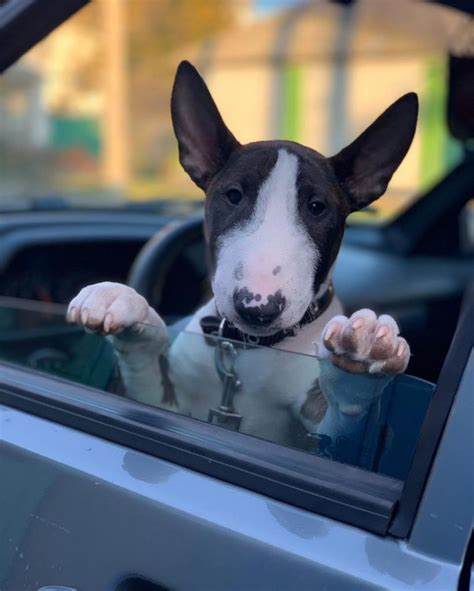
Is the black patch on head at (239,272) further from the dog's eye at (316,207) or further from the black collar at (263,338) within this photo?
the dog's eye at (316,207)

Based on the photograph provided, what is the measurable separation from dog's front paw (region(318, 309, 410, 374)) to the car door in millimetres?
208

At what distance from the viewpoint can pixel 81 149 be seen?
17203mm

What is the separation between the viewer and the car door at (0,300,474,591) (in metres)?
1.26

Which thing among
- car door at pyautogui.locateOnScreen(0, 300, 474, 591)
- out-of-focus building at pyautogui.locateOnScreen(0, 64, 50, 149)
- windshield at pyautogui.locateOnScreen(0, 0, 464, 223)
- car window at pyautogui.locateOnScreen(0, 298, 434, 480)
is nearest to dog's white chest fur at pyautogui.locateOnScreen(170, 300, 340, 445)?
car window at pyautogui.locateOnScreen(0, 298, 434, 480)

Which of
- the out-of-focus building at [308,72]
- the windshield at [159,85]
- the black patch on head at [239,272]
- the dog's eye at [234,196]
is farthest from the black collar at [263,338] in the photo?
the windshield at [159,85]

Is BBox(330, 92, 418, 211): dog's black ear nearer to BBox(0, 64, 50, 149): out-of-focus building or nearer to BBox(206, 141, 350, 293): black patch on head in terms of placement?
BBox(206, 141, 350, 293): black patch on head

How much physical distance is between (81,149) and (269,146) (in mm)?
15671

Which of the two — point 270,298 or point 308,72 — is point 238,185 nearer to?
point 270,298

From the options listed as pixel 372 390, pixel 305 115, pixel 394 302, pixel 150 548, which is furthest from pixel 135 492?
pixel 305 115

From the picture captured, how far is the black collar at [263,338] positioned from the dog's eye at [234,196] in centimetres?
24

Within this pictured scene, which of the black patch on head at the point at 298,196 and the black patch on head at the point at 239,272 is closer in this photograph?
the black patch on head at the point at 239,272

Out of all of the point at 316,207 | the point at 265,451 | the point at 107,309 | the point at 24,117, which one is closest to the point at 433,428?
the point at 265,451

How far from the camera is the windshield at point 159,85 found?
15.1 metres

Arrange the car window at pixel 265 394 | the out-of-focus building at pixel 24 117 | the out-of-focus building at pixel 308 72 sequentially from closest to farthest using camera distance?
the car window at pixel 265 394
the out-of-focus building at pixel 308 72
the out-of-focus building at pixel 24 117
